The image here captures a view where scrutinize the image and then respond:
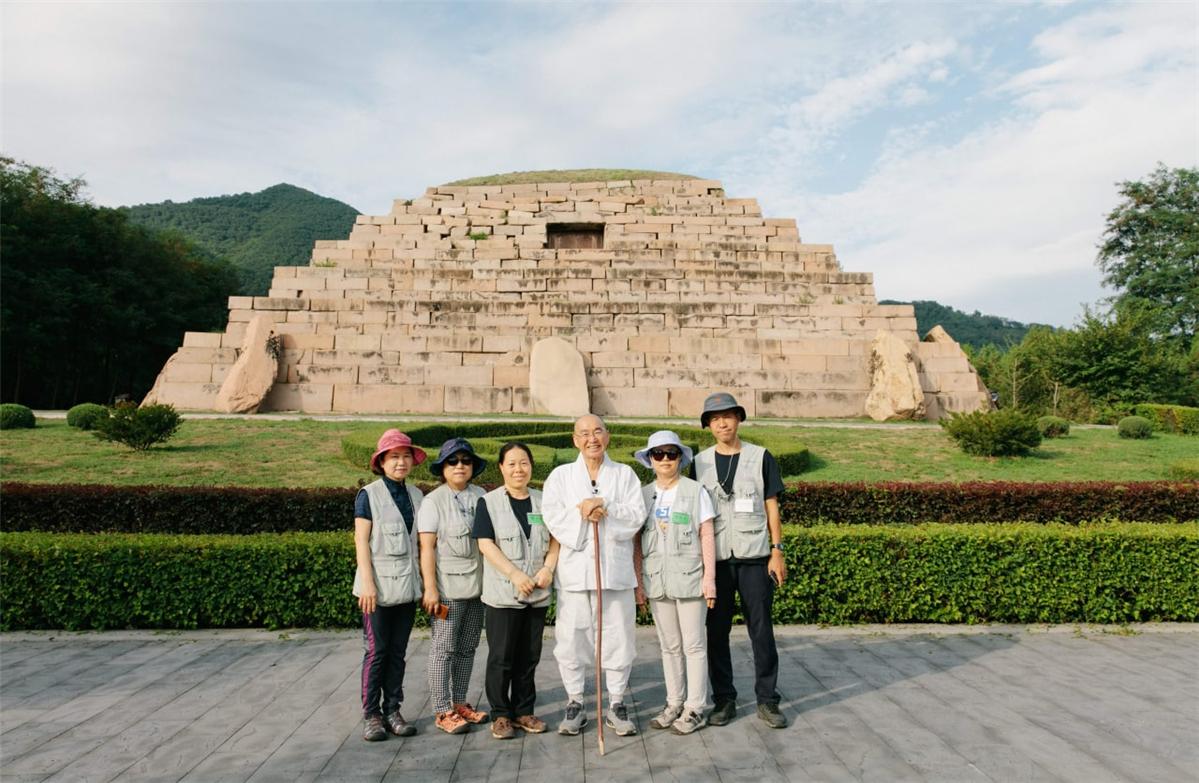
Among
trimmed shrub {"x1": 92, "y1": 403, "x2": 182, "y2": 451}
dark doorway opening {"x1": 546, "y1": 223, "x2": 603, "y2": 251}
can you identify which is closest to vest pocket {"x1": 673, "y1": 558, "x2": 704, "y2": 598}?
trimmed shrub {"x1": 92, "y1": 403, "x2": 182, "y2": 451}

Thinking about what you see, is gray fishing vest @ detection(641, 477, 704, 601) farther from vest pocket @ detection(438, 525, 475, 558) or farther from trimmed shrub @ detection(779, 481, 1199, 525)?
trimmed shrub @ detection(779, 481, 1199, 525)

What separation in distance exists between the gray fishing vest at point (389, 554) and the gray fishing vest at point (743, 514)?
1842mm

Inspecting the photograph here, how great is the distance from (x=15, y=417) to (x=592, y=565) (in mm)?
13484

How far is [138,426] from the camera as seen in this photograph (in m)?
10.7

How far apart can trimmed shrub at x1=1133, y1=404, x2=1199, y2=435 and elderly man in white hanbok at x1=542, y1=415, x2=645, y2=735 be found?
60.3 ft

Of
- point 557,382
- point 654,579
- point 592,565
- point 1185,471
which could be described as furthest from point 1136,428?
point 592,565

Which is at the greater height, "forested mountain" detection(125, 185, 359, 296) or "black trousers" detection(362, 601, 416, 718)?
"forested mountain" detection(125, 185, 359, 296)

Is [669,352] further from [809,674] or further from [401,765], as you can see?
[401,765]

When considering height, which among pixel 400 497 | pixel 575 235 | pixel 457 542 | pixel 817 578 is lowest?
pixel 817 578

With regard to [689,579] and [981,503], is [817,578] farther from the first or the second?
[981,503]

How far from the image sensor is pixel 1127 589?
640cm

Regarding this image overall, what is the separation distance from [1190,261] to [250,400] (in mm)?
44483

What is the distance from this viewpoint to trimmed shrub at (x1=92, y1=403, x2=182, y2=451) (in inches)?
421

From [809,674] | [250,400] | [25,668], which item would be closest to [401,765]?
[809,674]
